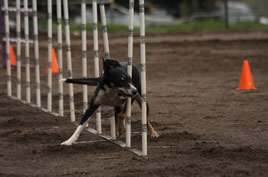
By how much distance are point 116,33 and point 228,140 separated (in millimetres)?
21015

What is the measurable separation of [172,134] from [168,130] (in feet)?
1.44

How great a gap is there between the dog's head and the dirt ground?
0.84 metres

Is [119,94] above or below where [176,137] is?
above

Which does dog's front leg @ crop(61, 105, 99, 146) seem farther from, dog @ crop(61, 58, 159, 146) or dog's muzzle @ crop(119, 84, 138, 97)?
dog's muzzle @ crop(119, 84, 138, 97)

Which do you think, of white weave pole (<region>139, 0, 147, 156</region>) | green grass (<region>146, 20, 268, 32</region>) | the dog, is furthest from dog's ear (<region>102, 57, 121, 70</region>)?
green grass (<region>146, 20, 268, 32</region>)

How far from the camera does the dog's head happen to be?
8.11 meters

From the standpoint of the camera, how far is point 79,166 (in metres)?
7.70

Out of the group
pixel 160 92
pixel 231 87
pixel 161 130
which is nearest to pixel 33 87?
pixel 160 92

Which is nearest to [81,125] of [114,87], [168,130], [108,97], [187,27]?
[108,97]

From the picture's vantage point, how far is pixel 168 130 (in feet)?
33.1

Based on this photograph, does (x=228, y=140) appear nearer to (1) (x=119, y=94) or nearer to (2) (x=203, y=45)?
(1) (x=119, y=94)

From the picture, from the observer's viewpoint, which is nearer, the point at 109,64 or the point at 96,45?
the point at 109,64

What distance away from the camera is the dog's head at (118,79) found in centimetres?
811

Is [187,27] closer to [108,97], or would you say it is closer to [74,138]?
[74,138]
